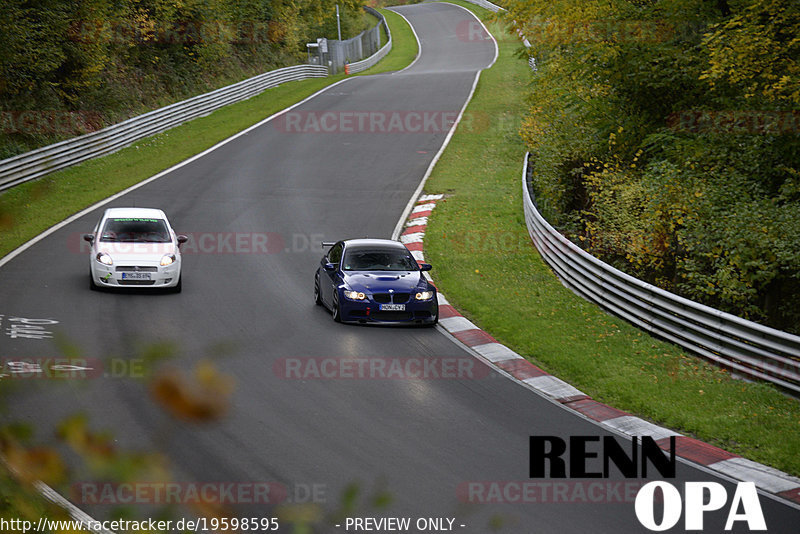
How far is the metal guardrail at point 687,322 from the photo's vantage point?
41.2 feet

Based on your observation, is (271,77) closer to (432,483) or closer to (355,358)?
(355,358)

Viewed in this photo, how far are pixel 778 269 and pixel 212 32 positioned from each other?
3543cm

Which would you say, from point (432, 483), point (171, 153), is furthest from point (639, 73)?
point (171, 153)

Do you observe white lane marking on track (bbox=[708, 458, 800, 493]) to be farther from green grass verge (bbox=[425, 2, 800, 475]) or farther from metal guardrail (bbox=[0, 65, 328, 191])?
metal guardrail (bbox=[0, 65, 328, 191])

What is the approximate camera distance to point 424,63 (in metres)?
62.6

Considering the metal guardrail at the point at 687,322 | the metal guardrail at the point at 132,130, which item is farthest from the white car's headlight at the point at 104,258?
the metal guardrail at the point at 687,322

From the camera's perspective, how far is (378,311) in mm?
15828

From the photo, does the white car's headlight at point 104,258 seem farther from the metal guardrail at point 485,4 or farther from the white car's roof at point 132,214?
the metal guardrail at point 485,4

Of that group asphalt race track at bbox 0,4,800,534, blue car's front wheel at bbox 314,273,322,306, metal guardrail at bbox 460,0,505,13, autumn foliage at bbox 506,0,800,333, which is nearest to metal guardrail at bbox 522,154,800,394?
autumn foliage at bbox 506,0,800,333

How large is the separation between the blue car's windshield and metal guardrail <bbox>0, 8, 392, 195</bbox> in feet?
24.4

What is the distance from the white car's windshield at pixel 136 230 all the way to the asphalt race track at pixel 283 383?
1179mm

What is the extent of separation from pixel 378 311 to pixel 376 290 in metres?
0.40

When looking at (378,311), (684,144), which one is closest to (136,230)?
(378,311)

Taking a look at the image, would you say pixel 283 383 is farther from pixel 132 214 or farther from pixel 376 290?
pixel 132 214
